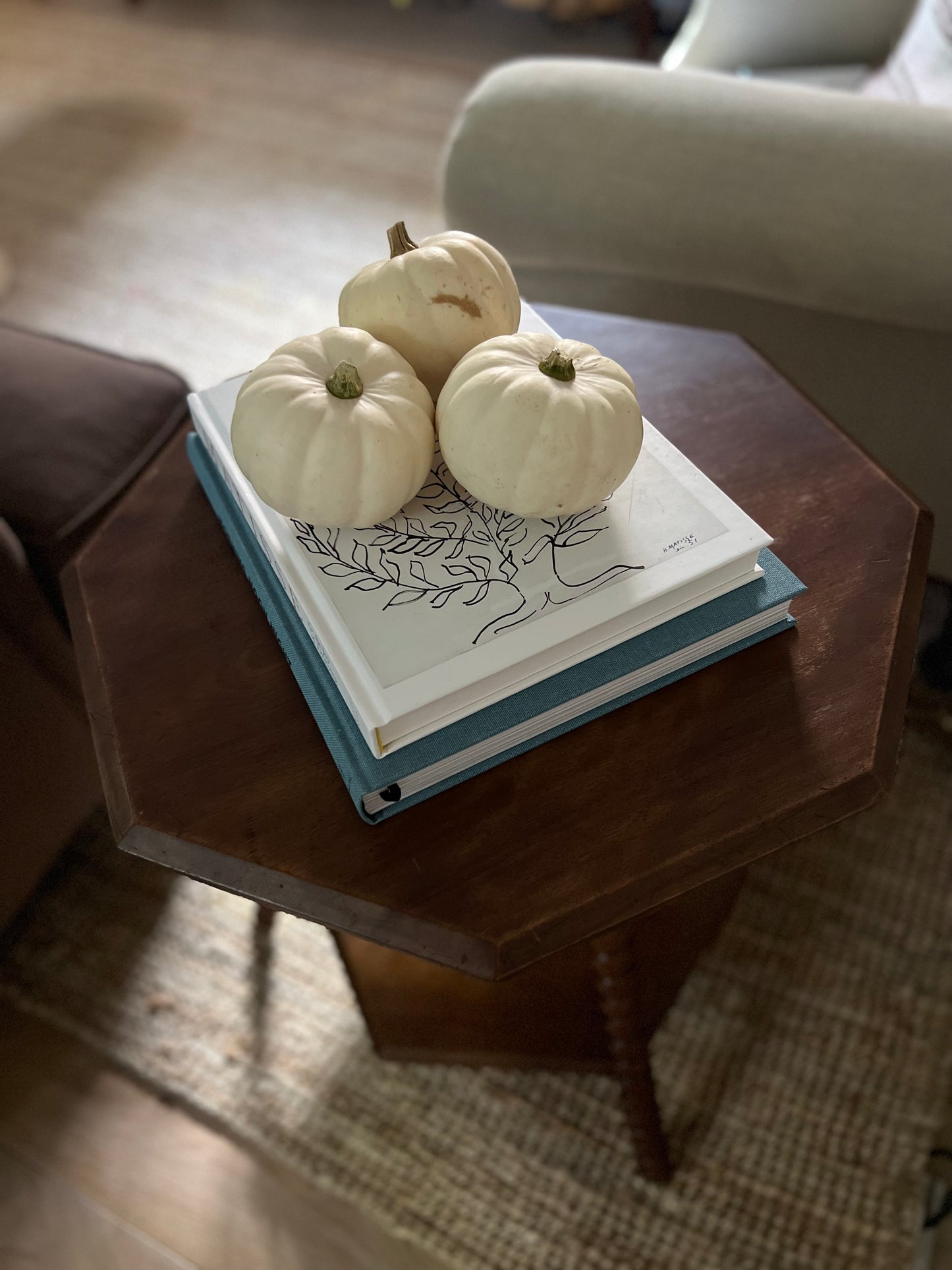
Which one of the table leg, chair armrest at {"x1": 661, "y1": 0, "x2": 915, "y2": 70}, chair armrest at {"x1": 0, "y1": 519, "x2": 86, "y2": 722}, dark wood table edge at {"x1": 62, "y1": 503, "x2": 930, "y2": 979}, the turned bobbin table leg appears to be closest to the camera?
dark wood table edge at {"x1": 62, "y1": 503, "x2": 930, "y2": 979}

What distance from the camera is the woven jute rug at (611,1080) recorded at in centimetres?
80

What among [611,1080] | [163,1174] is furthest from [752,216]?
[163,1174]

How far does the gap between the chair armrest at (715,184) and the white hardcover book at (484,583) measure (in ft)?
1.44

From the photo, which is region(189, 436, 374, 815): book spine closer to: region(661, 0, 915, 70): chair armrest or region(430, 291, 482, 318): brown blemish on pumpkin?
region(430, 291, 482, 318): brown blemish on pumpkin

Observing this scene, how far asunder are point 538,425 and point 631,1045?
0.47 metres

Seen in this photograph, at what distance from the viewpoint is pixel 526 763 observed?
535 mm

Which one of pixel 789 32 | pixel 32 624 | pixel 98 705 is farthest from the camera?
pixel 789 32

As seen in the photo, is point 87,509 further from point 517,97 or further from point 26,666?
point 517,97

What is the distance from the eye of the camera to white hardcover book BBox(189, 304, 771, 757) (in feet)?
1.61

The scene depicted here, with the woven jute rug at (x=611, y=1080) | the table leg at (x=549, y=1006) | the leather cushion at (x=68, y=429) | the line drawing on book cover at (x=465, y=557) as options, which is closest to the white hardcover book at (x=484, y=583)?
the line drawing on book cover at (x=465, y=557)

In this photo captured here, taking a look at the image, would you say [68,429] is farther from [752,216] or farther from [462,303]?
[752,216]

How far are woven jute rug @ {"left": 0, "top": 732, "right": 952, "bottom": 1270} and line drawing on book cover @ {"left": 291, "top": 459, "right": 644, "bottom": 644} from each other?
0.58 m

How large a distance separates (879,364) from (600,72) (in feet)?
1.39

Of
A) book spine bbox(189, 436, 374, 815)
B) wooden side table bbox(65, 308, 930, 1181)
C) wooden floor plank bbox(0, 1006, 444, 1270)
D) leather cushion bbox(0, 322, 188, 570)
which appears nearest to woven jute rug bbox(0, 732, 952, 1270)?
wooden floor plank bbox(0, 1006, 444, 1270)
